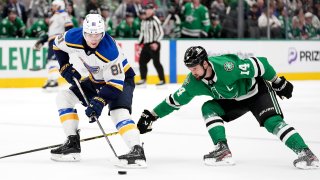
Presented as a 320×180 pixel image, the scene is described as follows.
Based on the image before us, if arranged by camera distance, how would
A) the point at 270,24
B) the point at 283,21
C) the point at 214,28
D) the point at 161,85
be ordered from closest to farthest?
the point at 161,85 → the point at 214,28 → the point at 270,24 → the point at 283,21

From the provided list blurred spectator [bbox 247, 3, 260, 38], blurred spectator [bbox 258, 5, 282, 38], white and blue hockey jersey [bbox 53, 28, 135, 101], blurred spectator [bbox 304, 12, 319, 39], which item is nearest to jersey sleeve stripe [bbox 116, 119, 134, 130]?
white and blue hockey jersey [bbox 53, 28, 135, 101]

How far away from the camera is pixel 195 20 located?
535 inches

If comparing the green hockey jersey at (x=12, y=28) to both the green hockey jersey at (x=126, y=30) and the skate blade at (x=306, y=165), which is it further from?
the skate blade at (x=306, y=165)

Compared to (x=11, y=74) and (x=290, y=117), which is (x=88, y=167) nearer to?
(x=290, y=117)

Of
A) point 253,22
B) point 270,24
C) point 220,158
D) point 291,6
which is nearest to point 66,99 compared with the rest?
point 220,158

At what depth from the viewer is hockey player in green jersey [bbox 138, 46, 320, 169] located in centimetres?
470

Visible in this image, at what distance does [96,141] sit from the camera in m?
6.01

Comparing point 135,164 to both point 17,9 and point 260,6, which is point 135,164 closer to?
point 17,9

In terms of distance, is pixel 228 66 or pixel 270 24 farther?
pixel 270 24

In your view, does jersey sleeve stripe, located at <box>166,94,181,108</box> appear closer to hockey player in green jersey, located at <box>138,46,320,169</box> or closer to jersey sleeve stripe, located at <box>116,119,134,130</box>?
hockey player in green jersey, located at <box>138,46,320,169</box>

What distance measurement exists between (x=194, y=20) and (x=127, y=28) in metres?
1.29

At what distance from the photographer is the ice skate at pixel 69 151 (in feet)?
16.4

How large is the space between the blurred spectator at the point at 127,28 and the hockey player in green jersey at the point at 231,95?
806cm

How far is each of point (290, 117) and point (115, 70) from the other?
3.63m
